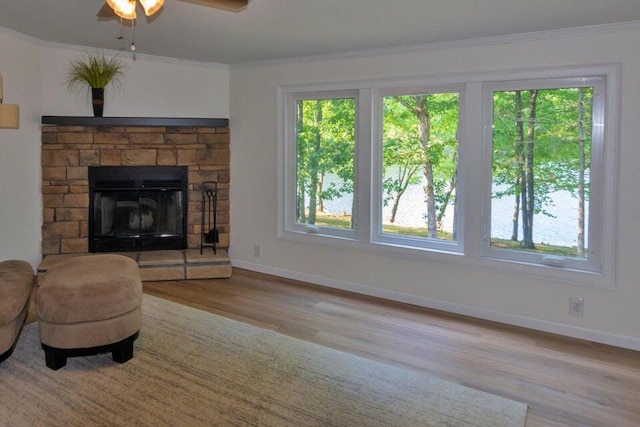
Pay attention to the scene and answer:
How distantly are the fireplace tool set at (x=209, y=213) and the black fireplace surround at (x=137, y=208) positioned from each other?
19 centimetres

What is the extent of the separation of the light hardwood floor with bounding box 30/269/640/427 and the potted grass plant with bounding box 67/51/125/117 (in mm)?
1927

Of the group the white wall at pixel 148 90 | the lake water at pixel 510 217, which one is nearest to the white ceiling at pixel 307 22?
the white wall at pixel 148 90

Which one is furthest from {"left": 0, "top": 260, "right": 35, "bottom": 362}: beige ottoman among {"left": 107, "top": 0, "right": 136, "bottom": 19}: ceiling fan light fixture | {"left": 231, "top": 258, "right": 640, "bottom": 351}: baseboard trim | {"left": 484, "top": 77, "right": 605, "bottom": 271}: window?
{"left": 484, "top": 77, "right": 605, "bottom": 271}: window

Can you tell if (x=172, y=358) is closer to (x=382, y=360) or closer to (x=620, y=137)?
(x=382, y=360)

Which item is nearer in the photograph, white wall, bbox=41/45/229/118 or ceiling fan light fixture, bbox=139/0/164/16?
ceiling fan light fixture, bbox=139/0/164/16

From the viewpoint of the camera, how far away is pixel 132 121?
4805 millimetres

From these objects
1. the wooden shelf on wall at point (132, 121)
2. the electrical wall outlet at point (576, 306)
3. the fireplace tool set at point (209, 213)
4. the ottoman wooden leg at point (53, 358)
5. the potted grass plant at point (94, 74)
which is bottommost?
the ottoman wooden leg at point (53, 358)

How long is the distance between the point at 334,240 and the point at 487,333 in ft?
5.50

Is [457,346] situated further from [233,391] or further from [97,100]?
[97,100]

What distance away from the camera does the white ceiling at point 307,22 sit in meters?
2.99

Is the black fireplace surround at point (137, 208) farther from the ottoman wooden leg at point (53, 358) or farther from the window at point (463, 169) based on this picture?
the ottoman wooden leg at point (53, 358)

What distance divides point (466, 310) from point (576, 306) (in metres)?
0.81

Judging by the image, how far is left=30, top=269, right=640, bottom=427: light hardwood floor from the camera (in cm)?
258

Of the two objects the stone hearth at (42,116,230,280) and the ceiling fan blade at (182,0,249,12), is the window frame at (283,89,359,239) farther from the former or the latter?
the ceiling fan blade at (182,0,249,12)
